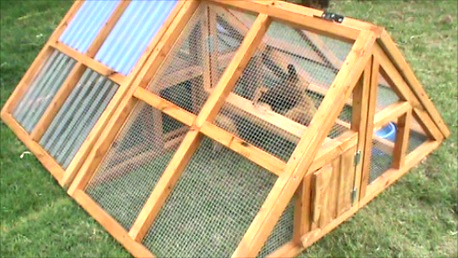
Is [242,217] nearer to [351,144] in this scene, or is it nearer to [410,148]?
[351,144]

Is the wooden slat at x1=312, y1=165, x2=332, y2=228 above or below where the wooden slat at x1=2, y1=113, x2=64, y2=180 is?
above

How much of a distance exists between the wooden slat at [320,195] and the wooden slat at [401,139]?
0.61 m

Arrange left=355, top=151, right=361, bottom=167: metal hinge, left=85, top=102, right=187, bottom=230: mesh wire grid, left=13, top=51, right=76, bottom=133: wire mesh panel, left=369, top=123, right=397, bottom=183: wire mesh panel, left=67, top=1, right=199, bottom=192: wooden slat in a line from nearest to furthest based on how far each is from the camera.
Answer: left=355, top=151, right=361, bottom=167: metal hinge
left=85, top=102, right=187, bottom=230: mesh wire grid
left=67, top=1, right=199, bottom=192: wooden slat
left=369, top=123, right=397, bottom=183: wire mesh panel
left=13, top=51, right=76, bottom=133: wire mesh panel

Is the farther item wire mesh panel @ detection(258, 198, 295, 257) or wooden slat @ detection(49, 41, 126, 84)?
wooden slat @ detection(49, 41, 126, 84)

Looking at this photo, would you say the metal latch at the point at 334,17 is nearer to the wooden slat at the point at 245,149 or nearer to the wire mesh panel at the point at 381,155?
the wooden slat at the point at 245,149

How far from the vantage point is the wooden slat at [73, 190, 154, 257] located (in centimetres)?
214

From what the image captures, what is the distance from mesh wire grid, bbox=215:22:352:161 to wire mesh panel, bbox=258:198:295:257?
27 centimetres

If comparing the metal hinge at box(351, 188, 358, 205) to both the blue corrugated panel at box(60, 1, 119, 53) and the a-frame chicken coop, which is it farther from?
the blue corrugated panel at box(60, 1, 119, 53)

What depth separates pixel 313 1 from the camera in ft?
12.8

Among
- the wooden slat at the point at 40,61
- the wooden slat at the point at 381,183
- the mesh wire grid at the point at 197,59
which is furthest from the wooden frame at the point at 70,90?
the wooden slat at the point at 381,183

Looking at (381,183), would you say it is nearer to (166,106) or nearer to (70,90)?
(166,106)

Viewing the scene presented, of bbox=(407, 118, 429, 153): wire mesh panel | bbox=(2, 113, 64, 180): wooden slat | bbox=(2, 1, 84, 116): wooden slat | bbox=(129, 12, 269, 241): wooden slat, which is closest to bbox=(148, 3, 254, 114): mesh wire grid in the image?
bbox=(129, 12, 269, 241): wooden slat

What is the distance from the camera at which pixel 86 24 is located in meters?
2.97

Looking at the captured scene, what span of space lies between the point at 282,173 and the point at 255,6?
763 mm
